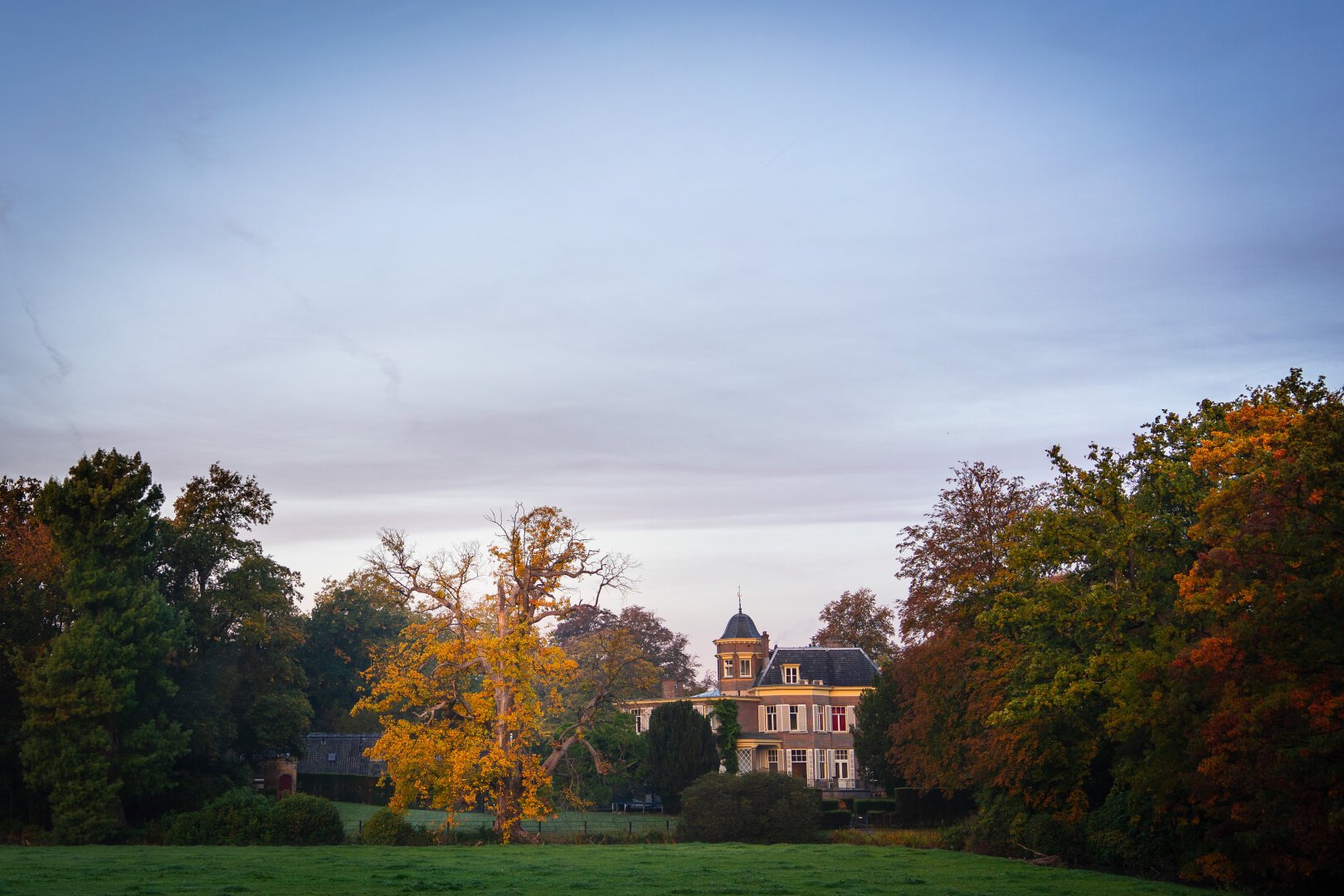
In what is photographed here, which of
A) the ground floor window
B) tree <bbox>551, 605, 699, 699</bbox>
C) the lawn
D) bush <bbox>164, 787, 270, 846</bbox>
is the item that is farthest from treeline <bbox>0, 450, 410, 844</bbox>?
tree <bbox>551, 605, 699, 699</bbox>

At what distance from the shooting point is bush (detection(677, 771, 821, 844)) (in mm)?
39250

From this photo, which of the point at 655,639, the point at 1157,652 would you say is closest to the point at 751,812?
the point at 1157,652

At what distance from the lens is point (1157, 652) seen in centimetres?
2653

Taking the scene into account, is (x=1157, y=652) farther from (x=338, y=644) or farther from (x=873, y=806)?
(x=338, y=644)

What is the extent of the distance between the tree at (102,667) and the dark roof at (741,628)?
41.4 m

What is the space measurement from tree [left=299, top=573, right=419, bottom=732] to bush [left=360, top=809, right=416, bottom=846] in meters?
36.7

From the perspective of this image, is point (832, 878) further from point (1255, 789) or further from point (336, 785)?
point (336, 785)

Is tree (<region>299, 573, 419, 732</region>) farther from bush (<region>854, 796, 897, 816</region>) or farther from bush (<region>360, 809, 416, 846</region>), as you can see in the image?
bush (<region>360, 809, 416, 846</region>)

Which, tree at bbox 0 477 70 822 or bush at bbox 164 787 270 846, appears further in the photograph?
tree at bbox 0 477 70 822

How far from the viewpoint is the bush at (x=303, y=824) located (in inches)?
1403

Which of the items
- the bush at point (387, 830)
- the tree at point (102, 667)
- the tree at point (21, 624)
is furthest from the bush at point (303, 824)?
the tree at point (21, 624)

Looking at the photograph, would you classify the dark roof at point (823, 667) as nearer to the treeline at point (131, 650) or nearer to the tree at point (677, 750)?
the tree at point (677, 750)

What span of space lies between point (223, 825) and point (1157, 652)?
29440 millimetres

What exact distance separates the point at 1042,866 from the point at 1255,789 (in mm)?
9076
